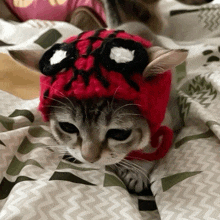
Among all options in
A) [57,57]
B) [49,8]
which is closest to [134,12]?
[49,8]

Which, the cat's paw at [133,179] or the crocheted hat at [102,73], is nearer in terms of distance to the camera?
the crocheted hat at [102,73]

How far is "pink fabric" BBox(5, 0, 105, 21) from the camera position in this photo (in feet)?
4.76

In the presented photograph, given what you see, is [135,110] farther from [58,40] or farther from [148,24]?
[148,24]

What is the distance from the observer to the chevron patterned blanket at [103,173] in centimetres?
64

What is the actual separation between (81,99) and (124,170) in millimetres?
253

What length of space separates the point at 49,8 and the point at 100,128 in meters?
1.00

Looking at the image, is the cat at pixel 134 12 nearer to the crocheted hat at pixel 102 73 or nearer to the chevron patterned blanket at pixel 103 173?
the chevron patterned blanket at pixel 103 173

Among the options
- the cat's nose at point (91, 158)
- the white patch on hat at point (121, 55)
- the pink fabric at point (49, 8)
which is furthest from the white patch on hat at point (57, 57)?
the pink fabric at point (49, 8)

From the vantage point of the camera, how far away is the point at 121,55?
Result: 0.66 m

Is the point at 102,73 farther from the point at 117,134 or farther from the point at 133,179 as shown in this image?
the point at 133,179

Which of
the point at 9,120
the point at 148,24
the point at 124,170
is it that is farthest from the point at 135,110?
the point at 148,24

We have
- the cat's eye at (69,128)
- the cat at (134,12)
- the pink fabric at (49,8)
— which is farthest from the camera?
the pink fabric at (49,8)

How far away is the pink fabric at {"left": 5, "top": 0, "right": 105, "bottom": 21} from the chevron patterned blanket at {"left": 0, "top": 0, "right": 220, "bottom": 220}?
1.49ft

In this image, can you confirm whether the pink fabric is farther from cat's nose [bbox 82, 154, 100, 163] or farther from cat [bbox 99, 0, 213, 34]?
cat's nose [bbox 82, 154, 100, 163]
